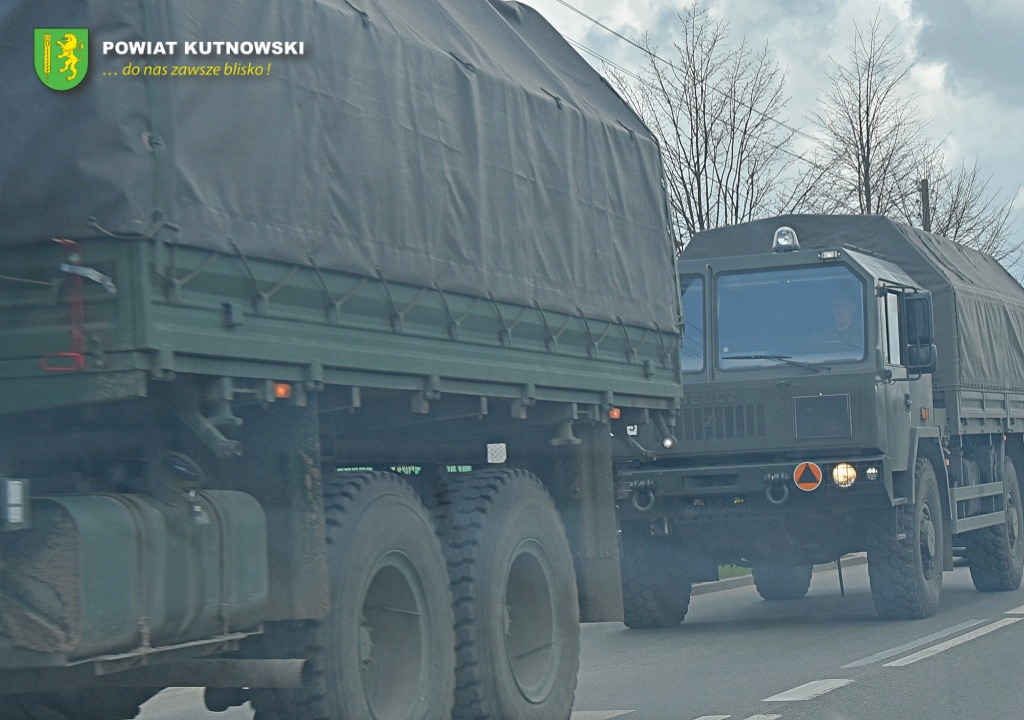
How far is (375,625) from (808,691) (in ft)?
10.9

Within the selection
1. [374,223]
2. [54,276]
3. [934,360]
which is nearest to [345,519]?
[374,223]

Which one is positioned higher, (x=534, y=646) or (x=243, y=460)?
(x=243, y=460)

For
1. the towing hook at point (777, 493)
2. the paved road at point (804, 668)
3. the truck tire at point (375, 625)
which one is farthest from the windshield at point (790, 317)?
the truck tire at point (375, 625)

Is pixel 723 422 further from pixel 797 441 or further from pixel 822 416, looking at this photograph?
pixel 822 416

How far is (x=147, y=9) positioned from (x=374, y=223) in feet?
4.67

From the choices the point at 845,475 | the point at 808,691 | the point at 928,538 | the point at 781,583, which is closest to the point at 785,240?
the point at 845,475

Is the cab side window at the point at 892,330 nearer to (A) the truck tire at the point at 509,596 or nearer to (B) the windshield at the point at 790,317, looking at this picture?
(B) the windshield at the point at 790,317

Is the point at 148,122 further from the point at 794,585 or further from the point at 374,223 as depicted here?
the point at 794,585

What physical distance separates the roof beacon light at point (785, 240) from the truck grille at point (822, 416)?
135 cm

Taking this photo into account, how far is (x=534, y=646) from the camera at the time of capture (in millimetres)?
7656

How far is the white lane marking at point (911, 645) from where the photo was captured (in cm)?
1006

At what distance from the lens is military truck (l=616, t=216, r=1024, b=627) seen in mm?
12055

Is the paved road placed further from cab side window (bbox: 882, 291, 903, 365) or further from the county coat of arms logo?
the county coat of arms logo

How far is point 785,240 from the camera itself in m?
12.8
